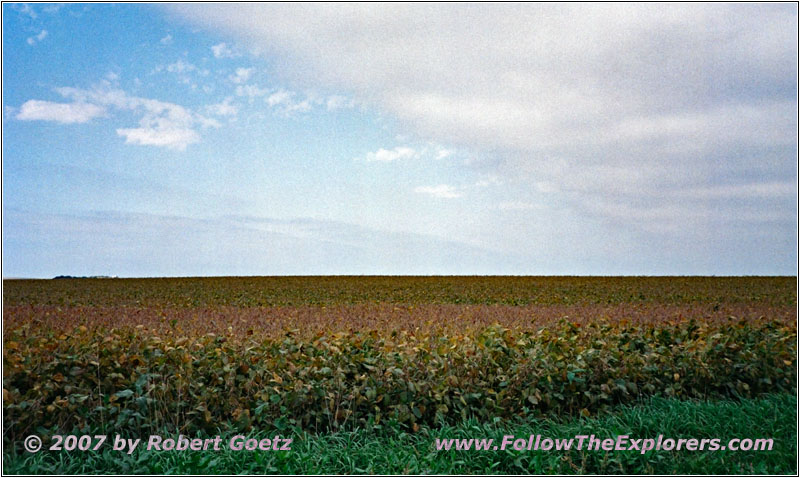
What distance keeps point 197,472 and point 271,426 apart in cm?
91

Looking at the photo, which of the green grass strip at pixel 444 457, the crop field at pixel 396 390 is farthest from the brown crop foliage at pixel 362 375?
the green grass strip at pixel 444 457

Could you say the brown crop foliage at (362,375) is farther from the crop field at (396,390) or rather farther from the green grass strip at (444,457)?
the green grass strip at (444,457)

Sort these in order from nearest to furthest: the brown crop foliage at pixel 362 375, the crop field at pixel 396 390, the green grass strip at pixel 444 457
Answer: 1. the green grass strip at pixel 444 457
2. the crop field at pixel 396 390
3. the brown crop foliage at pixel 362 375

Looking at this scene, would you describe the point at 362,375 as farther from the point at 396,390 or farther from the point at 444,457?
the point at 444,457

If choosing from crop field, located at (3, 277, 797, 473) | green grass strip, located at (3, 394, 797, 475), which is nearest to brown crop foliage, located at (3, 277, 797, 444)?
crop field, located at (3, 277, 797, 473)

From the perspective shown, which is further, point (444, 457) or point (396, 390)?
point (396, 390)

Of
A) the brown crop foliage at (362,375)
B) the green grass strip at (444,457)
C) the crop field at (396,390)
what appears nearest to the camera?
the green grass strip at (444,457)

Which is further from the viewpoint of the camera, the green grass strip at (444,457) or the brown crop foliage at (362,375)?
the brown crop foliage at (362,375)

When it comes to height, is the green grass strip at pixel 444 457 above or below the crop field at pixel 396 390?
below

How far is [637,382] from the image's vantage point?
6773 mm

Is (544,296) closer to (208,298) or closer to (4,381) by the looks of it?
(208,298)

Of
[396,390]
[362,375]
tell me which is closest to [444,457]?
[396,390]

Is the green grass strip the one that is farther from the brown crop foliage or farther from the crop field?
the brown crop foliage

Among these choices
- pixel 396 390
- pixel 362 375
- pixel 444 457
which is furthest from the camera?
pixel 362 375
